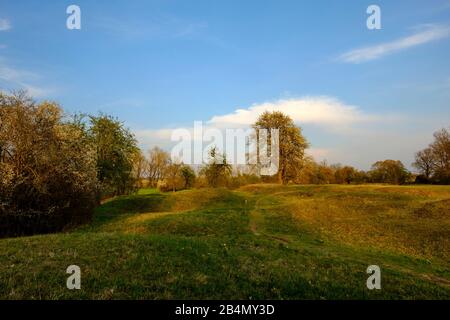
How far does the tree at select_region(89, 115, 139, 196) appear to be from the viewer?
1749 inches

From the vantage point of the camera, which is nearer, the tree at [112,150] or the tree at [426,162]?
the tree at [112,150]

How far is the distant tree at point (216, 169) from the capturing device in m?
71.6

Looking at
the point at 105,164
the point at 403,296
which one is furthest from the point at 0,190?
the point at 403,296

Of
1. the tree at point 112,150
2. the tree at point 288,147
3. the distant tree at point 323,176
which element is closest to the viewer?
the tree at point 112,150

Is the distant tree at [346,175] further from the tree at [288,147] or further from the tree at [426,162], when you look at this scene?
the tree at [288,147]

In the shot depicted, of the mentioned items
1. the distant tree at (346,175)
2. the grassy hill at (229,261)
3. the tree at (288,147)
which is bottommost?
the grassy hill at (229,261)

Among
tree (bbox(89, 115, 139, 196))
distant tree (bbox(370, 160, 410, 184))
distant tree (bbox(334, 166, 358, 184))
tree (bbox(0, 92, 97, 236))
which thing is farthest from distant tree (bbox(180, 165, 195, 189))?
tree (bbox(0, 92, 97, 236))

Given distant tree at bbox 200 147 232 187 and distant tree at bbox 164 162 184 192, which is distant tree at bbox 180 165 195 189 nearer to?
distant tree at bbox 164 162 184 192

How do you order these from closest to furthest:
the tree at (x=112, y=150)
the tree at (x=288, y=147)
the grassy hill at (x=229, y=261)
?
the grassy hill at (x=229, y=261), the tree at (x=112, y=150), the tree at (x=288, y=147)

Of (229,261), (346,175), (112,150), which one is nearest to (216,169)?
(112,150)

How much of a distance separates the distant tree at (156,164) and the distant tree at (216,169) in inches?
1133

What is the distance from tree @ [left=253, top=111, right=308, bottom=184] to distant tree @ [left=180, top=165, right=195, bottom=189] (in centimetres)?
2346

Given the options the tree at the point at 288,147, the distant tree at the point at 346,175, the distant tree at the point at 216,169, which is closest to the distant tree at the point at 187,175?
the distant tree at the point at 216,169
